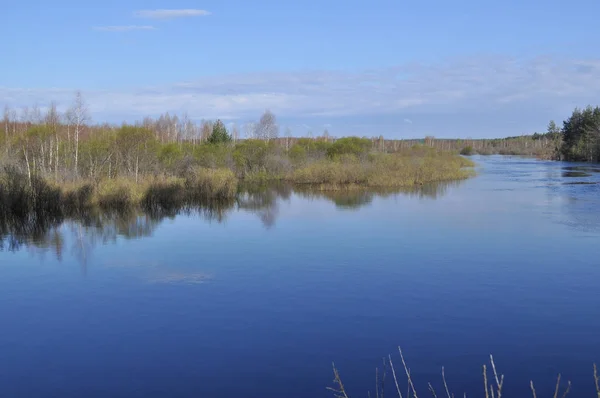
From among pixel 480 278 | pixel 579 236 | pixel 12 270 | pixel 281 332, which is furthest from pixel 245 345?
pixel 579 236

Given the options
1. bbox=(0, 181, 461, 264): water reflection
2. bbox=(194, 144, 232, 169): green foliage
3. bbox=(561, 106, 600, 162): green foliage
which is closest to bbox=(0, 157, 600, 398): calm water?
bbox=(0, 181, 461, 264): water reflection

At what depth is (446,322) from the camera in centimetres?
875

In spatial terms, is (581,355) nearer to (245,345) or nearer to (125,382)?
(245,345)

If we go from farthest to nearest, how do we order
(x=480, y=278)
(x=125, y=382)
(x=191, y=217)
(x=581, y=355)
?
(x=191, y=217)
(x=480, y=278)
(x=581, y=355)
(x=125, y=382)

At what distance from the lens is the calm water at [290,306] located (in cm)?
707

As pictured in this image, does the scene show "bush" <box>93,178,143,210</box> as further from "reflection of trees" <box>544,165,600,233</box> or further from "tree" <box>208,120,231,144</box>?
"tree" <box>208,120,231,144</box>

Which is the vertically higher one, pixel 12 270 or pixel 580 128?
pixel 580 128

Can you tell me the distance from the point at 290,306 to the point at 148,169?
22389 millimetres

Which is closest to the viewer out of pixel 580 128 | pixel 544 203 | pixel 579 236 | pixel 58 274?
pixel 58 274

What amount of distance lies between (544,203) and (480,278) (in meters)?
13.1

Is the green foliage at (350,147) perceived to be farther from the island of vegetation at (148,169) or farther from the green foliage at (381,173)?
the green foliage at (381,173)

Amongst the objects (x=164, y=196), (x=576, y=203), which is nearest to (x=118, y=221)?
(x=164, y=196)

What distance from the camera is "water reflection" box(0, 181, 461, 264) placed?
1551cm

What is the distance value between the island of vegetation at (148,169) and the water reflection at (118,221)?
960 mm
